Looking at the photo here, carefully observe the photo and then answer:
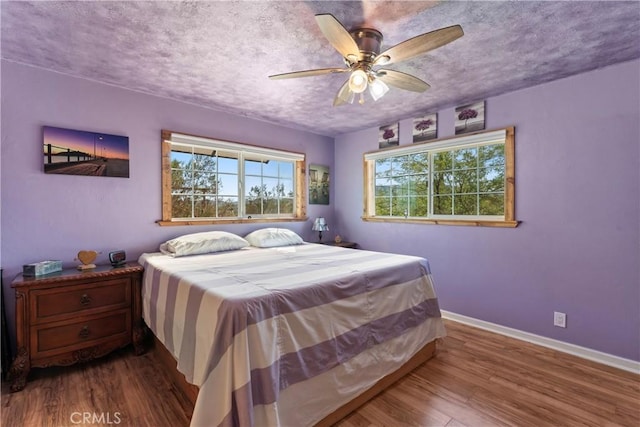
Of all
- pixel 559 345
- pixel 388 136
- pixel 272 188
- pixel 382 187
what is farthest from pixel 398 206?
pixel 559 345

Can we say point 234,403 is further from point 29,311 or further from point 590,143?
point 590,143

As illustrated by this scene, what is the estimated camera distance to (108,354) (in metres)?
2.38

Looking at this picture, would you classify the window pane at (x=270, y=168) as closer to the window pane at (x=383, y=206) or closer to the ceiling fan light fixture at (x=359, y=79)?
the window pane at (x=383, y=206)

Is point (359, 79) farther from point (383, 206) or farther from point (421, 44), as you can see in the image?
point (383, 206)

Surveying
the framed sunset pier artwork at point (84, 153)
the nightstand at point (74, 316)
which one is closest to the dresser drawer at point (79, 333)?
the nightstand at point (74, 316)

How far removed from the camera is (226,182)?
11.6 ft

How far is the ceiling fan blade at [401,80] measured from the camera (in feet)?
6.33

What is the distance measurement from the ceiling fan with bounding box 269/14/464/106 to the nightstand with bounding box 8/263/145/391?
2087 mm

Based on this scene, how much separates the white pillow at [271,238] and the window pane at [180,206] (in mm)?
716

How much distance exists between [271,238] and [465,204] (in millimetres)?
2215

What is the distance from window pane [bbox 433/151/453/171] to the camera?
11.1ft

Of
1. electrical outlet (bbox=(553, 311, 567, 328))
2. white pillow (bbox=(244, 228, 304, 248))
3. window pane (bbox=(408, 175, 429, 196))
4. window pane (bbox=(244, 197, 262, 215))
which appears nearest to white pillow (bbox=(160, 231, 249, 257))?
white pillow (bbox=(244, 228, 304, 248))

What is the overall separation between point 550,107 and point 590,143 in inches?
17.9

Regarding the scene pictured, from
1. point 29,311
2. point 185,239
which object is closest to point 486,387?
point 185,239
